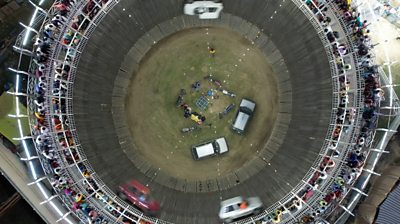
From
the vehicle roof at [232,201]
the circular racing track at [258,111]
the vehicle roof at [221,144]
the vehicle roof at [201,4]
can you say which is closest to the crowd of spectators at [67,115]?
the circular racing track at [258,111]

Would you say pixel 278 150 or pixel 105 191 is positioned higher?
pixel 278 150

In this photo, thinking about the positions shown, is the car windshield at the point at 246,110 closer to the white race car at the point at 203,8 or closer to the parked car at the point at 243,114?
the parked car at the point at 243,114

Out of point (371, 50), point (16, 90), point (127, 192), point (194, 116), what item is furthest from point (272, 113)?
point (16, 90)

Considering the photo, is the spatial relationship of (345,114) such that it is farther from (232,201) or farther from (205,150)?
(205,150)

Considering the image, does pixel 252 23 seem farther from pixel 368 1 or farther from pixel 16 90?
pixel 16 90

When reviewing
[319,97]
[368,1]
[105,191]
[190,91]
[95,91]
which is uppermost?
[368,1]

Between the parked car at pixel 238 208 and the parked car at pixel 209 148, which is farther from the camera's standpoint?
the parked car at pixel 209 148
